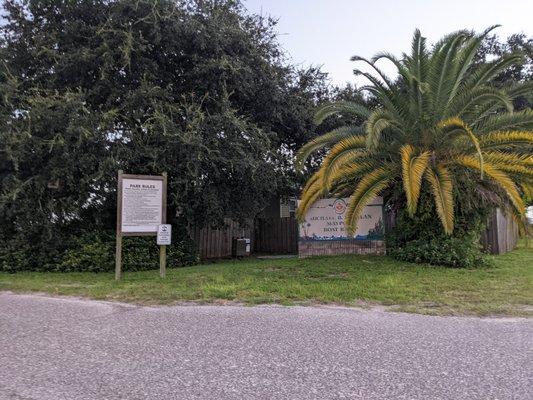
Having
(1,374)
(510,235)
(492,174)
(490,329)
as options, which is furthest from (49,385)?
(510,235)

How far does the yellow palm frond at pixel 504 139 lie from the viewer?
11.6 metres

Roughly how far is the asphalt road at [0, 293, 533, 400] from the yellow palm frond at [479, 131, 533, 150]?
6.25 m

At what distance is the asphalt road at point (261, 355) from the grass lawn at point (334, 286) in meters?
0.87

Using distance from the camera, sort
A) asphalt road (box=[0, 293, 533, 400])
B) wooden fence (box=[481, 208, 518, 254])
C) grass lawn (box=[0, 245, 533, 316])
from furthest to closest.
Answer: wooden fence (box=[481, 208, 518, 254]), grass lawn (box=[0, 245, 533, 316]), asphalt road (box=[0, 293, 533, 400])

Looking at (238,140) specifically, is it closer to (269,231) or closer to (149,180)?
(149,180)

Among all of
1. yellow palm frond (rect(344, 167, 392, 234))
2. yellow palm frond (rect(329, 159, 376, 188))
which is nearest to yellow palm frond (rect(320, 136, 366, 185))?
yellow palm frond (rect(329, 159, 376, 188))

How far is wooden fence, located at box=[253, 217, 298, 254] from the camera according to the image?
21969mm

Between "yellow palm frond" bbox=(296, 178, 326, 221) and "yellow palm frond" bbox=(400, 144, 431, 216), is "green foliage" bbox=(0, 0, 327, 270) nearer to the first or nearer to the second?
"yellow palm frond" bbox=(296, 178, 326, 221)

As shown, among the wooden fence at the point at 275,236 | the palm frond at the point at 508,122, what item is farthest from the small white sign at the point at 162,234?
the wooden fence at the point at 275,236

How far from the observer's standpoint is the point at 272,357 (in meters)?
5.10

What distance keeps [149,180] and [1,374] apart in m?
7.48

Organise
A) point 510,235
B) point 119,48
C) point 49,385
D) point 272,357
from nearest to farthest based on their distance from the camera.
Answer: point 49,385
point 272,357
point 119,48
point 510,235

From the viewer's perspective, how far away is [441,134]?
39.0ft

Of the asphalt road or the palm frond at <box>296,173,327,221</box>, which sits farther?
the palm frond at <box>296,173,327,221</box>
